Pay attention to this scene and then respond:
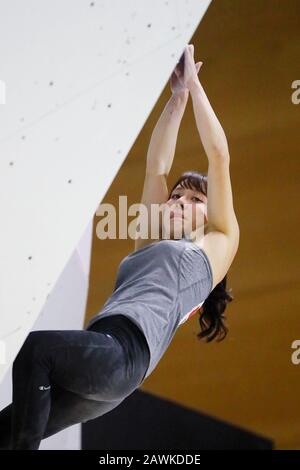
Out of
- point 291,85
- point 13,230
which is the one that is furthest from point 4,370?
point 291,85

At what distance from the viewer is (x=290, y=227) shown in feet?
8.20

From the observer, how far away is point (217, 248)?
6.89 feet

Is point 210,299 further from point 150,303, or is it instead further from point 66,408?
point 66,408

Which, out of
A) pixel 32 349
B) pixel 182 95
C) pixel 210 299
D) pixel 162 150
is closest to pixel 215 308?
pixel 210 299

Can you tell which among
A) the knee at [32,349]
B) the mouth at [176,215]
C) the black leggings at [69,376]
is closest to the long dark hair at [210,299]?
the mouth at [176,215]

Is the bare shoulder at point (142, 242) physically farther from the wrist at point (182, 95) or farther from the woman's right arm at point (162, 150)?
the wrist at point (182, 95)

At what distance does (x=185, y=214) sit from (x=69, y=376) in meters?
0.64

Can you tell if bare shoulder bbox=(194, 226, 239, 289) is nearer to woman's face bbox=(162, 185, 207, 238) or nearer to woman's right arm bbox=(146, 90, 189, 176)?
woman's face bbox=(162, 185, 207, 238)

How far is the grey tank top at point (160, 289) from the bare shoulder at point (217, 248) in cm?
2

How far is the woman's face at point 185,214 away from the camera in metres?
2.17

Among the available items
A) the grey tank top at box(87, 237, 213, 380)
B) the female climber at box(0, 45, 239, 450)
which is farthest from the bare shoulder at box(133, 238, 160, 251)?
the grey tank top at box(87, 237, 213, 380)

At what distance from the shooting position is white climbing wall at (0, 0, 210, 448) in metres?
2.25

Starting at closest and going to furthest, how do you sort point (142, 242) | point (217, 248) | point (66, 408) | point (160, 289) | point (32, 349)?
point (32, 349) < point (66, 408) < point (160, 289) < point (217, 248) < point (142, 242)

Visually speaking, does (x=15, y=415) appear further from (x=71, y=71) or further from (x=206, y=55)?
(x=206, y=55)
